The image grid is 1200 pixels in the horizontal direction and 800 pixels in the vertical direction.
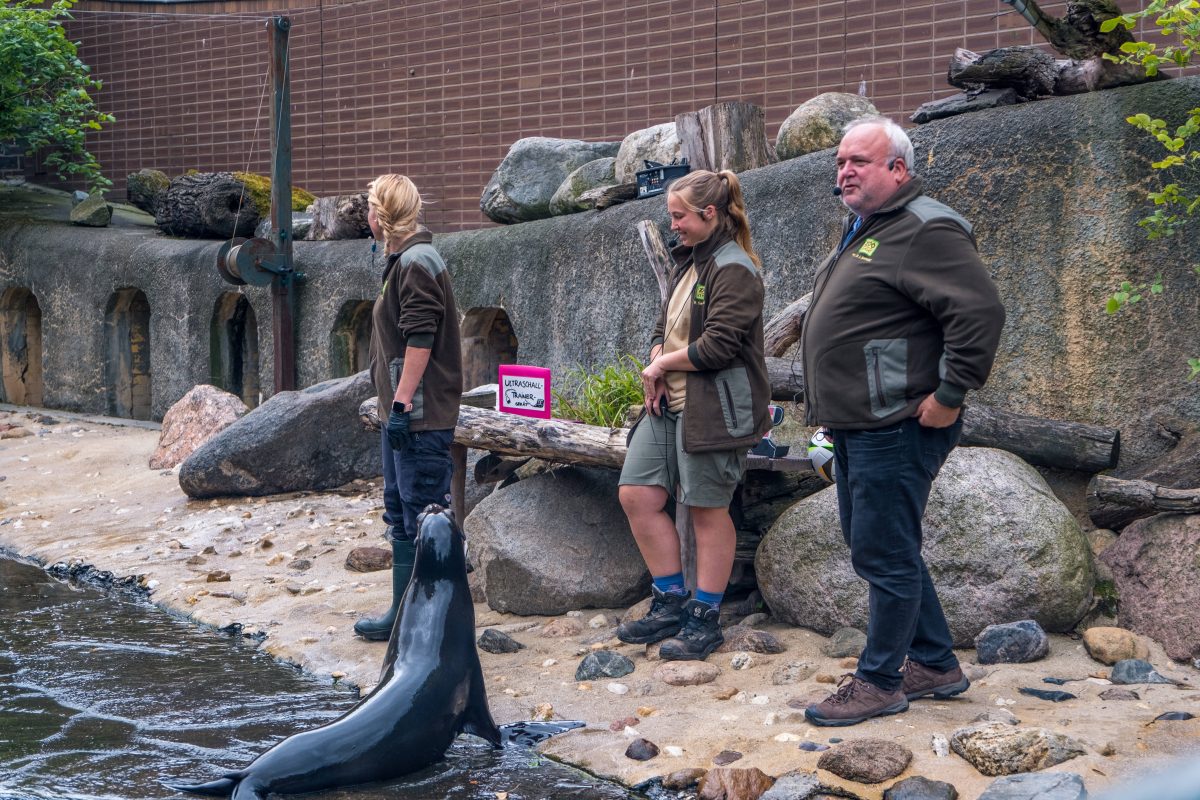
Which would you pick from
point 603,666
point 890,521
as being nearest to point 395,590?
point 603,666

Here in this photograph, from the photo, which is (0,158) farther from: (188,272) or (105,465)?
(105,465)

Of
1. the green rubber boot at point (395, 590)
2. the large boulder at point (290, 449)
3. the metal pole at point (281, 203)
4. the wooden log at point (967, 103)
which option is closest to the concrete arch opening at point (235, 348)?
the metal pole at point (281, 203)

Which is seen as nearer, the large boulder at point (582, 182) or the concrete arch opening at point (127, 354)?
the large boulder at point (582, 182)

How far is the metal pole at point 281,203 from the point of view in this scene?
1053cm

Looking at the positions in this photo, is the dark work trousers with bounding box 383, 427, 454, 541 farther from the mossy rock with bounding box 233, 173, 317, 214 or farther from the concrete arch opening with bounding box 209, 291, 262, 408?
the mossy rock with bounding box 233, 173, 317, 214

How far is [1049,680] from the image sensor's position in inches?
166

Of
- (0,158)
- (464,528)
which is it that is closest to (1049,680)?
(464,528)

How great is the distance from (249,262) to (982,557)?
731 centimetres

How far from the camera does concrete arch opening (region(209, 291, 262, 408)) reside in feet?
38.1

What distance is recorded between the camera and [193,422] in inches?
391

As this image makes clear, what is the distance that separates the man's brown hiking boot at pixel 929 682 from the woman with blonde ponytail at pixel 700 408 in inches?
35.9

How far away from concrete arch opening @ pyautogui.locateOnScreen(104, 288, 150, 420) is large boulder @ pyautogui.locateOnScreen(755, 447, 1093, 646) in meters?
9.21

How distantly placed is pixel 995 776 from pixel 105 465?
8069 mm

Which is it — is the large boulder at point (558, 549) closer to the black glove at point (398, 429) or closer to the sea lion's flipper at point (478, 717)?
the black glove at point (398, 429)
